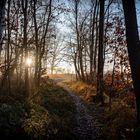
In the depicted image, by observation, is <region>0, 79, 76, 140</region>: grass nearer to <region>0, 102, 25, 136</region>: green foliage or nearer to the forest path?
<region>0, 102, 25, 136</region>: green foliage

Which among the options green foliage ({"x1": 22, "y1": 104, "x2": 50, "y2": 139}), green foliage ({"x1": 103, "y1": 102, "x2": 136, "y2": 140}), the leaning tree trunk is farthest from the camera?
the leaning tree trunk

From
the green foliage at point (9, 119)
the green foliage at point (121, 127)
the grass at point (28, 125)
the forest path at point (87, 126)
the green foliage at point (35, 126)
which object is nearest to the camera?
the green foliage at point (9, 119)

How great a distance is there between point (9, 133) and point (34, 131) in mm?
827

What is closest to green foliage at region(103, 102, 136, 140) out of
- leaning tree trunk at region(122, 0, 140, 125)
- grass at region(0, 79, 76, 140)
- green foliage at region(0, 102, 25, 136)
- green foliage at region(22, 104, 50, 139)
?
leaning tree trunk at region(122, 0, 140, 125)

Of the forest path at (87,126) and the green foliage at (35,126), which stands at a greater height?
the green foliage at (35,126)

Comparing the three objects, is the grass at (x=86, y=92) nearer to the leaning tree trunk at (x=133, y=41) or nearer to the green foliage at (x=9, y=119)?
the leaning tree trunk at (x=133, y=41)

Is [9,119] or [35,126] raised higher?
[9,119]

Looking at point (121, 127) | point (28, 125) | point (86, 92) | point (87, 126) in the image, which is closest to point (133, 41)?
point (121, 127)

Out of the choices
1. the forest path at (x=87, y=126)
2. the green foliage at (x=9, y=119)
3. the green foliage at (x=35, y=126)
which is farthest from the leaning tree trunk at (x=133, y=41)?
the green foliage at (x=9, y=119)

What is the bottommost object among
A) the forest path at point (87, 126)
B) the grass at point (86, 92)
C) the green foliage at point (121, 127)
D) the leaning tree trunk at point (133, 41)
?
the forest path at point (87, 126)

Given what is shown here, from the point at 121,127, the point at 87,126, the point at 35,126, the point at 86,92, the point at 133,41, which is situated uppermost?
the point at 133,41

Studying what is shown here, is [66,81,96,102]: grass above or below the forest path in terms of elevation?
above

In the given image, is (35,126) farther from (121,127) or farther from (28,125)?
(121,127)

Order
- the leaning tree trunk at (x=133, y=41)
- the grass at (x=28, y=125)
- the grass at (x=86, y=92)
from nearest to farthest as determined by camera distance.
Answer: the grass at (x=28, y=125) → the leaning tree trunk at (x=133, y=41) → the grass at (x=86, y=92)
